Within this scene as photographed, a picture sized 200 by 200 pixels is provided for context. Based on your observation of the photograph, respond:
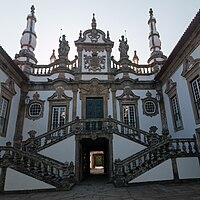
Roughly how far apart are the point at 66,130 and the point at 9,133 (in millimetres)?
3455

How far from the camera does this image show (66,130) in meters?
12.0

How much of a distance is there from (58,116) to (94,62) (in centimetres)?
488

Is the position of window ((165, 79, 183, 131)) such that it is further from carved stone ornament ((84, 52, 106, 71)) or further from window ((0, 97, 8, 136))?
window ((0, 97, 8, 136))

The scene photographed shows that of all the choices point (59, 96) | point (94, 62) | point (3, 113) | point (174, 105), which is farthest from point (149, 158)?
point (3, 113)

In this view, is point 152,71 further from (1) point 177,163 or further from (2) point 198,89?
(1) point 177,163

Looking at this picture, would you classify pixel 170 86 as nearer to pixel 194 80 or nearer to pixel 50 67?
pixel 194 80

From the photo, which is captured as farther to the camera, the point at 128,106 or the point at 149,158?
the point at 128,106

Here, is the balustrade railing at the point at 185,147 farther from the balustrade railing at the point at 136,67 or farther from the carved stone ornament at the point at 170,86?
the balustrade railing at the point at 136,67

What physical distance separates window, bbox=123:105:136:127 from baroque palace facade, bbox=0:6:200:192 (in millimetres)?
70

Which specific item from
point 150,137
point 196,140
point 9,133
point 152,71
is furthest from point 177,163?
point 9,133

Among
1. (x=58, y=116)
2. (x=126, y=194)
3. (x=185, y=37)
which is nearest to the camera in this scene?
(x=126, y=194)

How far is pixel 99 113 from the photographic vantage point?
1308cm

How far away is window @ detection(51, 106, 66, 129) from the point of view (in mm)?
12602

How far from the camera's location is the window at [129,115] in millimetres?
12847
